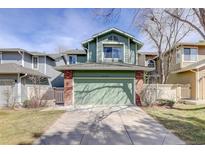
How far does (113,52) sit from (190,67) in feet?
25.1

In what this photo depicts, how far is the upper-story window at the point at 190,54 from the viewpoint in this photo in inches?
807

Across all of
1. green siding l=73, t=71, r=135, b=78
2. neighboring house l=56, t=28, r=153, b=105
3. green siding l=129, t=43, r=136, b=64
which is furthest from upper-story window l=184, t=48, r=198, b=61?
green siding l=73, t=71, r=135, b=78

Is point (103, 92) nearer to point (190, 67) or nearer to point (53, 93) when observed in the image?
point (53, 93)

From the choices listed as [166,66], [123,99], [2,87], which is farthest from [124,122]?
[166,66]

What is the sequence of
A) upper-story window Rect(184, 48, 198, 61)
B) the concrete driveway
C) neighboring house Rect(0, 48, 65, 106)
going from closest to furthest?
the concrete driveway < neighboring house Rect(0, 48, 65, 106) < upper-story window Rect(184, 48, 198, 61)

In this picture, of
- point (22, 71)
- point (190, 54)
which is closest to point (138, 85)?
point (22, 71)

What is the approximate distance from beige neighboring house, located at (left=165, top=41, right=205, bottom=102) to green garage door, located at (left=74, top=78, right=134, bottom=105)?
6834 mm

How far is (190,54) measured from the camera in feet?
67.6

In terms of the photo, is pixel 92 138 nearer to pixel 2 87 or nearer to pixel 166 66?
pixel 2 87

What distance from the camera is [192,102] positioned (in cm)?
1528

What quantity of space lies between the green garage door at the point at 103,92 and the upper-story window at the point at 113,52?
2.79 m

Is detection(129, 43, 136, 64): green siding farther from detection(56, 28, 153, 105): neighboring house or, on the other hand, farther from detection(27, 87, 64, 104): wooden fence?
detection(27, 87, 64, 104): wooden fence

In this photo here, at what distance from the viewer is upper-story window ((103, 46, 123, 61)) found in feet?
53.8
